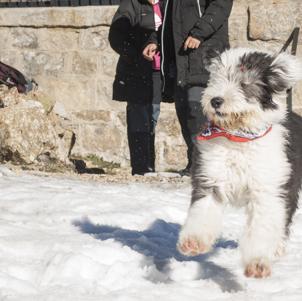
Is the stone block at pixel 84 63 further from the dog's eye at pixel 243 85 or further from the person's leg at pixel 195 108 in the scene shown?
the dog's eye at pixel 243 85

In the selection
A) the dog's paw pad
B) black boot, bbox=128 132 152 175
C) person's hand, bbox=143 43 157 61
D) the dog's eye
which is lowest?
black boot, bbox=128 132 152 175

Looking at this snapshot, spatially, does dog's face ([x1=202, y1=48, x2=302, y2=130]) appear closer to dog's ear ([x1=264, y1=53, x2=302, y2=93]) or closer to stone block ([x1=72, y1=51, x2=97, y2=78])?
dog's ear ([x1=264, y1=53, x2=302, y2=93])

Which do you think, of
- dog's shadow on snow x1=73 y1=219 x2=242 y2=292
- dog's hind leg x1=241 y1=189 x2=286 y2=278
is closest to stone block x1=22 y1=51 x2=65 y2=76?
dog's shadow on snow x1=73 y1=219 x2=242 y2=292

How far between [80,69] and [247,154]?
5278 mm

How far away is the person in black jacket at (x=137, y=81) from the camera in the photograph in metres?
7.21

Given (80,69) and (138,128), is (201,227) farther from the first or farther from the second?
(80,69)

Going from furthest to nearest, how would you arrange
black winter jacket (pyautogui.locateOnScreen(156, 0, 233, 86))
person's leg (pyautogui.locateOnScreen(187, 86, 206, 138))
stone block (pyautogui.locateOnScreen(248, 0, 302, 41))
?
stone block (pyautogui.locateOnScreen(248, 0, 302, 41)) → person's leg (pyautogui.locateOnScreen(187, 86, 206, 138)) → black winter jacket (pyautogui.locateOnScreen(156, 0, 233, 86))

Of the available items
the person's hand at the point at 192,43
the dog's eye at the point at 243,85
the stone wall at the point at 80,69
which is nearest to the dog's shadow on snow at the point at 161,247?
the dog's eye at the point at 243,85

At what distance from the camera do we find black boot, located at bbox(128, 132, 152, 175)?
7.55 m

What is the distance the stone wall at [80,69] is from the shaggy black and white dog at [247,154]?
4520 millimetres

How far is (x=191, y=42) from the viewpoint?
638 centimetres

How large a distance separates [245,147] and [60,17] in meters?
5.43

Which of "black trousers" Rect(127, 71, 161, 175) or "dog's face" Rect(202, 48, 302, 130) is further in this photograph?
"black trousers" Rect(127, 71, 161, 175)

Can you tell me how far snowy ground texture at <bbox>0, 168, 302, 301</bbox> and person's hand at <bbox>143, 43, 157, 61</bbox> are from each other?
1.27 meters
